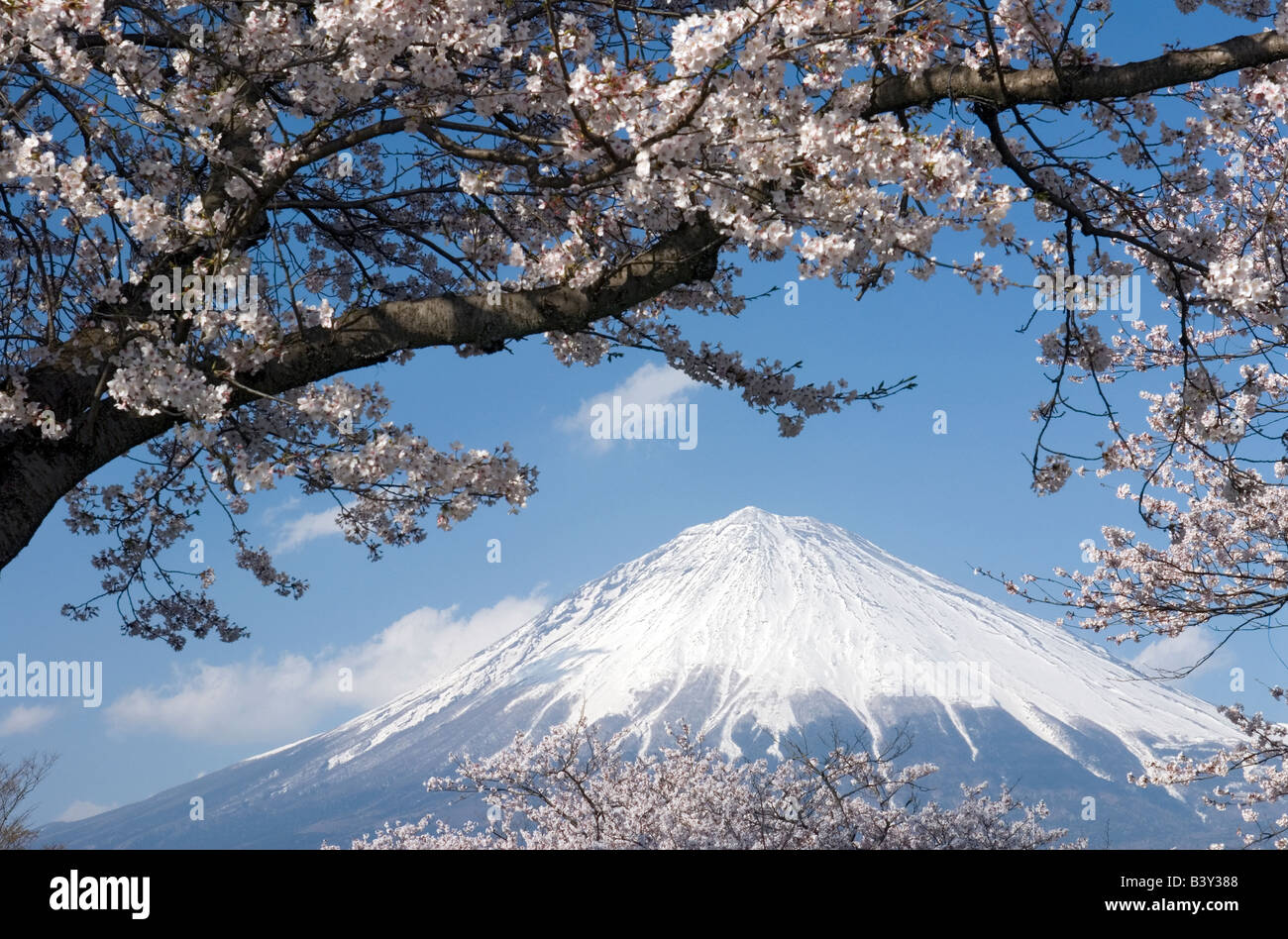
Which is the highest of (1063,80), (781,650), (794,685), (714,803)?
(1063,80)

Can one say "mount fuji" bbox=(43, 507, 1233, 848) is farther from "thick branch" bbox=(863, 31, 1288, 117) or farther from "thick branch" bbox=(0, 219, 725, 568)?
"thick branch" bbox=(863, 31, 1288, 117)

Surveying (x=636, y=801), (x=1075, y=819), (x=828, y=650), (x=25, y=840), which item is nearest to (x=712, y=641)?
(x=828, y=650)

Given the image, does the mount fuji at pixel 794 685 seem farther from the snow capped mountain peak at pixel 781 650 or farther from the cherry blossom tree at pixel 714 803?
the cherry blossom tree at pixel 714 803

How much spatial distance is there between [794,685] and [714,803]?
132 meters

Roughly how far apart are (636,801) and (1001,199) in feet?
29.0

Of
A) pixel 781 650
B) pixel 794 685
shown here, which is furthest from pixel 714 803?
pixel 781 650

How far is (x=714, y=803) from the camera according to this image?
10312mm

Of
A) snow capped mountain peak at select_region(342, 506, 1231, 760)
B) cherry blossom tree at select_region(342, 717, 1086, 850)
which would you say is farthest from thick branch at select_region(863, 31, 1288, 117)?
snow capped mountain peak at select_region(342, 506, 1231, 760)

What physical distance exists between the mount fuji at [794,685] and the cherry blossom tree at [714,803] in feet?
364

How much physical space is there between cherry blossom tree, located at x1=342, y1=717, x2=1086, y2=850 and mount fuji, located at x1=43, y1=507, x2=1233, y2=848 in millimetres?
110851

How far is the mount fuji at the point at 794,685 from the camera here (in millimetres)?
129375

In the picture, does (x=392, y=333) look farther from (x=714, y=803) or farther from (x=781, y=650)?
(x=781, y=650)

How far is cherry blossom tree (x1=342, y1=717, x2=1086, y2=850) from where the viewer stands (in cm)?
980
